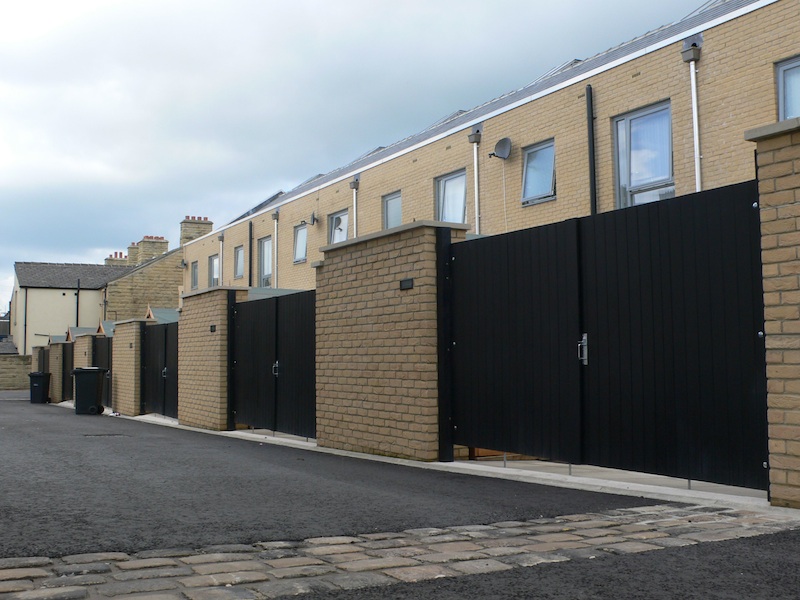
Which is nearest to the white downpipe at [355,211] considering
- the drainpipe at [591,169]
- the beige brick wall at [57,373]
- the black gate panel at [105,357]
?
the drainpipe at [591,169]

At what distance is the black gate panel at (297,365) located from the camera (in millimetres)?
13008

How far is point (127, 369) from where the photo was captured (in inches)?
930

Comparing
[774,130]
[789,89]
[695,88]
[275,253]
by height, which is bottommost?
[774,130]

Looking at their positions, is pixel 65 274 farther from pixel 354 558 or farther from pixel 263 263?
pixel 354 558

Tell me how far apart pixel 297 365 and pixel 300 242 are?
11629 millimetres

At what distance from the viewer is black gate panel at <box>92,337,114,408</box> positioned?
86.1ft

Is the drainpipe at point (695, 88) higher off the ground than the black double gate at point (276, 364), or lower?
higher

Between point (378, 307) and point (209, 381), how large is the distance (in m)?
6.84

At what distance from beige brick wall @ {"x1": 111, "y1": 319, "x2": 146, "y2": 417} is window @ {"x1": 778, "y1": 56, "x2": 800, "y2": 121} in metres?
17.0

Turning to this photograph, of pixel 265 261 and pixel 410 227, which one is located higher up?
pixel 265 261

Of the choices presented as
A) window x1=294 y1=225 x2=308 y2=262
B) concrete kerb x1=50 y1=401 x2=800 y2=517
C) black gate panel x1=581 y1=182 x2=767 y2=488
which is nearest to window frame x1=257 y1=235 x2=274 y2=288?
window x1=294 y1=225 x2=308 y2=262

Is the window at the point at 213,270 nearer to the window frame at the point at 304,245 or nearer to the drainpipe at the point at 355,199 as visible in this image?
the window frame at the point at 304,245

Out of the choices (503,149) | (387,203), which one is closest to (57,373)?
(387,203)

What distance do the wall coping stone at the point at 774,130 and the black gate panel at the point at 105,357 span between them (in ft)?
73.6
